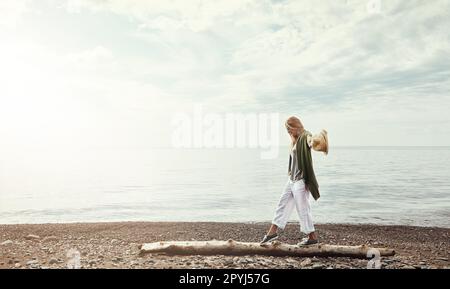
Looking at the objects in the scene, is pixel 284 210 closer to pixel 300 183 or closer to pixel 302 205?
pixel 302 205

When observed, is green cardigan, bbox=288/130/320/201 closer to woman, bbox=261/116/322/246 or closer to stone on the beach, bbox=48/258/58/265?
woman, bbox=261/116/322/246

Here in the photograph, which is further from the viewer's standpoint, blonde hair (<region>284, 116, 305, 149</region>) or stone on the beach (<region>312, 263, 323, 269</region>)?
blonde hair (<region>284, 116, 305, 149</region>)

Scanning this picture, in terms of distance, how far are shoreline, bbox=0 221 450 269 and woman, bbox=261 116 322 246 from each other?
0.59m

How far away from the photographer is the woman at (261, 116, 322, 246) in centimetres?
643

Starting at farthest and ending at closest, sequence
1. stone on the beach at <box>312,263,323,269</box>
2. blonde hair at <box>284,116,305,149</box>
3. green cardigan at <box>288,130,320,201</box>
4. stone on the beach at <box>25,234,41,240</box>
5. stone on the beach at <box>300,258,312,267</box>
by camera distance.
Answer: stone on the beach at <box>25,234,41,240</box> → blonde hair at <box>284,116,305,149</box> → green cardigan at <box>288,130,320,201</box> → stone on the beach at <box>300,258,312,267</box> → stone on the beach at <box>312,263,323,269</box>

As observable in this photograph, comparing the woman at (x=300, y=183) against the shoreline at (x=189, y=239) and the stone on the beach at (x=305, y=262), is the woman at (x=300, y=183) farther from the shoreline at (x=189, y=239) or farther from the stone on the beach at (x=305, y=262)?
the shoreline at (x=189, y=239)

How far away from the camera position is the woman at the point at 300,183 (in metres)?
6.43

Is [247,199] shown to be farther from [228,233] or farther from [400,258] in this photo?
[400,258]

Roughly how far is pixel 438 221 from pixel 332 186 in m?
11.5

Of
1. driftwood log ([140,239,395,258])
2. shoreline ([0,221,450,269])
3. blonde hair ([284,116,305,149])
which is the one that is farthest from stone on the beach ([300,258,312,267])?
blonde hair ([284,116,305,149])

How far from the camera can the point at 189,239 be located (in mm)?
9672

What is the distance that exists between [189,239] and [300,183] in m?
4.25
